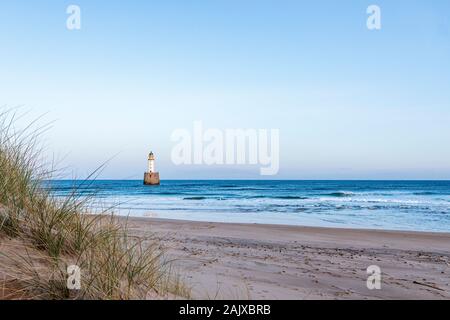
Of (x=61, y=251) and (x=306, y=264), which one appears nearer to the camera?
(x=61, y=251)

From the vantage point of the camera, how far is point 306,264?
6.85 meters

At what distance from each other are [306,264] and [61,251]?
3947mm

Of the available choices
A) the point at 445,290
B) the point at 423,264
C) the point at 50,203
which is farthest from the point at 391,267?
the point at 50,203

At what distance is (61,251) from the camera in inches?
163

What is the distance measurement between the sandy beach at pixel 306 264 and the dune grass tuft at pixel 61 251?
2.14 ft

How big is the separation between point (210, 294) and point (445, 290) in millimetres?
3029

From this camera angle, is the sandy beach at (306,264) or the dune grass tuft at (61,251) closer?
the dune grass tuft at (61,251)

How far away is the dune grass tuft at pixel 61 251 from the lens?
3.46 meters

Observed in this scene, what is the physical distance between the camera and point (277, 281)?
5488 mm

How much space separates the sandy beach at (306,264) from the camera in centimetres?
501

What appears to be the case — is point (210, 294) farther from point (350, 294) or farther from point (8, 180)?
point (8, 180)

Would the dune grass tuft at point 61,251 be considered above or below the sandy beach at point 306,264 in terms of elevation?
above
